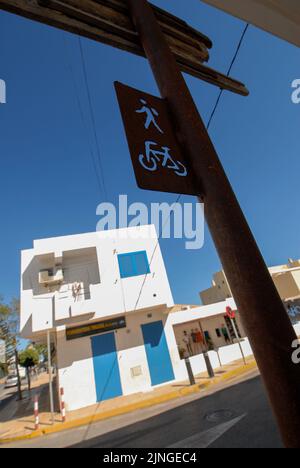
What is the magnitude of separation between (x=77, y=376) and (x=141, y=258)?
6.63 metres

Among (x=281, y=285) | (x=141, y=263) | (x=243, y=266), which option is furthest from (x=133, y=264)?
(x=281, y=285)

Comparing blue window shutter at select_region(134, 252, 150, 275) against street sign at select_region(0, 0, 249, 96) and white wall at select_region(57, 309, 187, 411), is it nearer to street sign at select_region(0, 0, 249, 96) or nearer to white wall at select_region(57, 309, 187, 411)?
white wall at select_region(57, 309, 187, 411)

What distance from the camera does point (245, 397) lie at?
653 centimetres

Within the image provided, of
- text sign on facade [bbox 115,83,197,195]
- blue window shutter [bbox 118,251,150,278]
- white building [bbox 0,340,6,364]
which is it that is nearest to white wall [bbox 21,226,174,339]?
blue window shutter [bbox 118,251,150,278]

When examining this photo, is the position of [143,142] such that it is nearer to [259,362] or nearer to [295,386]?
[259,362]

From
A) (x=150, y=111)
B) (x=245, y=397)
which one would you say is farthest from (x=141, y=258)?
(x=150, y=111)

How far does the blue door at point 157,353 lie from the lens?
1202 centimetres

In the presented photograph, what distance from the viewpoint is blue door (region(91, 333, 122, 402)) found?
1129 cm

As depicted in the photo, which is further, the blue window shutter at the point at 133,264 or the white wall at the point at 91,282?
the blue window shutter at the point at 133,264

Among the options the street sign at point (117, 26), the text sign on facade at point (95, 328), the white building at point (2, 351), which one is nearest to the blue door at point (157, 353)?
the text sign on facade at point (95, 328)

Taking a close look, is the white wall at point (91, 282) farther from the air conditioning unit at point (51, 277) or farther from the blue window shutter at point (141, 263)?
the air conditioning unit at point (51, 277)

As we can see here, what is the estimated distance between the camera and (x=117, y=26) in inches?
95.0

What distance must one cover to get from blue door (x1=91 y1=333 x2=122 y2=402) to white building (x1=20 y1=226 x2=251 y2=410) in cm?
4

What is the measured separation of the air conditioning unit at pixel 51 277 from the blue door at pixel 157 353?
207 inches
